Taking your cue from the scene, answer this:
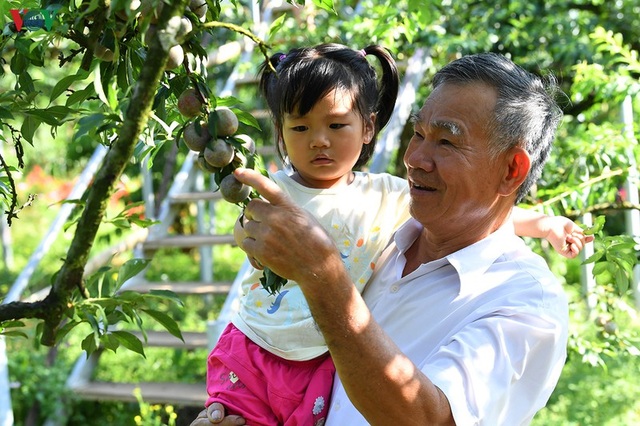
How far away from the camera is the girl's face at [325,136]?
78.7 inches

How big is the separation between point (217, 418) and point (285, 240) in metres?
0.88

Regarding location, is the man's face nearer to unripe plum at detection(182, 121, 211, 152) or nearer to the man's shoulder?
the man's shoulder

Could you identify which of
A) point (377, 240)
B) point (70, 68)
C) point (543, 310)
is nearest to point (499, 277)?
point (543, 310)

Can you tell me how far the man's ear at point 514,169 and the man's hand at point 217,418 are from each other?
0.81 m

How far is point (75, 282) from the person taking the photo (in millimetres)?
1200

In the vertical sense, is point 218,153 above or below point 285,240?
above

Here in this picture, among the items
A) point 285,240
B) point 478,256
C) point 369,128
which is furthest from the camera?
point 369,128

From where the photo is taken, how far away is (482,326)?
59.1 inches

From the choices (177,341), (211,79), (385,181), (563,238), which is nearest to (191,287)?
(177,341)

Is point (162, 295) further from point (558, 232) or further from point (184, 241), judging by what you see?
point (184, 241)

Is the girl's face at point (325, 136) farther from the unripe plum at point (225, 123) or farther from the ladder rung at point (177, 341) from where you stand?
the ladder rung at point (177, 341)

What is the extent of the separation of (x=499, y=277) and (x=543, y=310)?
0.14m

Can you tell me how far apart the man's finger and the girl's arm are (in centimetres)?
97

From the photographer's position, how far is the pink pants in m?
1.88
